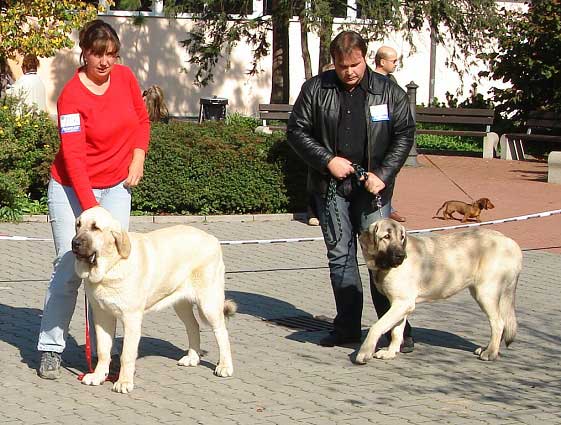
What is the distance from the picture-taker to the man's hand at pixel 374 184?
281 inches

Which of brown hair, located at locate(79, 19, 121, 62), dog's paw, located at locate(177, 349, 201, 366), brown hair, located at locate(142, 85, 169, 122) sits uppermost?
brown hair, located at locate(79, 19, 121, 62)

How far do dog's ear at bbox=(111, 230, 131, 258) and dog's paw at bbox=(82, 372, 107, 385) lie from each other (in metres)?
0.81

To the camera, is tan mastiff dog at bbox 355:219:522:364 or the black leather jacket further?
the black leather jacket

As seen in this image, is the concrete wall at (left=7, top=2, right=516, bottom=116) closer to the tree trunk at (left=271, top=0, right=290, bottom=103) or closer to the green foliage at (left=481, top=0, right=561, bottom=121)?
the tree trunk at (left=271, top=0, right=290, bottom=103)

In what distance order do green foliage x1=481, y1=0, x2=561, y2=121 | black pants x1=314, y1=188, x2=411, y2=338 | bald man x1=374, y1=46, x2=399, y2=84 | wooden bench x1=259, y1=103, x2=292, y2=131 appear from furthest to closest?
wooden bench x1=259, y1=103, x2=292, y2=131
green foliage x1=481, y1=0, x2=561, y2=121
bald man x1=374, y1=46, x2=399, y2=84
black pants x1=314, y1=188, x2=411, y2=338

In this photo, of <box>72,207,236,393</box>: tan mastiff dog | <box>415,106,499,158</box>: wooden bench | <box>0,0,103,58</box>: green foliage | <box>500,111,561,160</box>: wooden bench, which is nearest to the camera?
<box>72,207,236,393</box>: tan mastiff dog

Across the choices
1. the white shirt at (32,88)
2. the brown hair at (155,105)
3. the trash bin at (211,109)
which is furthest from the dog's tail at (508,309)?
the trash bin at (211,109)

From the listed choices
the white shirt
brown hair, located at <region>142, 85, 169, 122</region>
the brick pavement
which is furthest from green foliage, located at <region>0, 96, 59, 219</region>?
the brick pavement

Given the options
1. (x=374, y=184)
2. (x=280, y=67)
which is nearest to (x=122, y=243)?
(x=374, y=184)

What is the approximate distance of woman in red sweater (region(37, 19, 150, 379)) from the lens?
21.1ft

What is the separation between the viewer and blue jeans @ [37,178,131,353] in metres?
6.64

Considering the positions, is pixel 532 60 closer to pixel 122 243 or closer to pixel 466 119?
pixel 466 119

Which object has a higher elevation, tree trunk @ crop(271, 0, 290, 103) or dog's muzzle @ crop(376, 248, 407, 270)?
tree trunk @ crop(271, 0, 290, 103)

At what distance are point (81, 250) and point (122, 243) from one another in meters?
0.25
